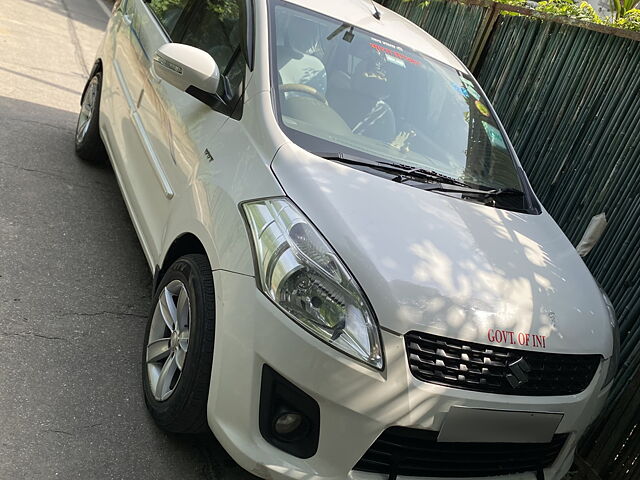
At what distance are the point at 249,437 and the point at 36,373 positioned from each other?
1.19 m


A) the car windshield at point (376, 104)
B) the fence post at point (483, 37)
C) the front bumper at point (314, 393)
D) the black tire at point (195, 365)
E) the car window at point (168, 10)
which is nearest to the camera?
the front bumper at point (314, 393)

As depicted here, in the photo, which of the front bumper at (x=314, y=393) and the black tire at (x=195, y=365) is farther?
Answer: the black tire at (x=195, y=365)

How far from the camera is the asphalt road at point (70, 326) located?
2.68 metres

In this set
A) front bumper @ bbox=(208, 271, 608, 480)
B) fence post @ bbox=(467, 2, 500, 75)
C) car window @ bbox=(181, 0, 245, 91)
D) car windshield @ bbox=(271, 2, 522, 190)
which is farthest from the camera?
fence post @ bbox=(467, 2, 500, 75)

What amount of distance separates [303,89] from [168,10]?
5.21ft

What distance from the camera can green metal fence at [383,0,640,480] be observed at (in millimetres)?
3643

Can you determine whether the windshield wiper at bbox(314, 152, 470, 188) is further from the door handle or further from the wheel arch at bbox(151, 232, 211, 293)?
the door handle

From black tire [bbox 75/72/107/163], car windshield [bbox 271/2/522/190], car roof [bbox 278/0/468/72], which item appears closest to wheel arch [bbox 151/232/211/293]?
car windshield [bbox 271/2/522/190]

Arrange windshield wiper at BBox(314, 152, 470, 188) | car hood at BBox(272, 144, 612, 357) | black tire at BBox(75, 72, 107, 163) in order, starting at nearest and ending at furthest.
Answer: car hood at BBox(272, 144, 612, 357) < windshield wiper at BBox(314, 152, 470, 188) < black tire at BBox(75, 72, 107, 163)

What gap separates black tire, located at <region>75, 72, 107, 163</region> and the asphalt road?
101mm

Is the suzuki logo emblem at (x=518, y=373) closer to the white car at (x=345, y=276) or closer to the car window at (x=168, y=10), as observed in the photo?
the white car at (x=345, y=276)

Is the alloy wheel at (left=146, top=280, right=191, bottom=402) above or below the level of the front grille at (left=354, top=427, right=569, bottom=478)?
below

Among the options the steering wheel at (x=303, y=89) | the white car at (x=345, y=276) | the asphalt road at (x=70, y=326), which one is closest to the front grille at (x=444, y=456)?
the white car at (x=345, y=276)

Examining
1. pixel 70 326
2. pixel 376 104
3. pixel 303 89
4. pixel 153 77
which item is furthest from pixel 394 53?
pixel 70 326
